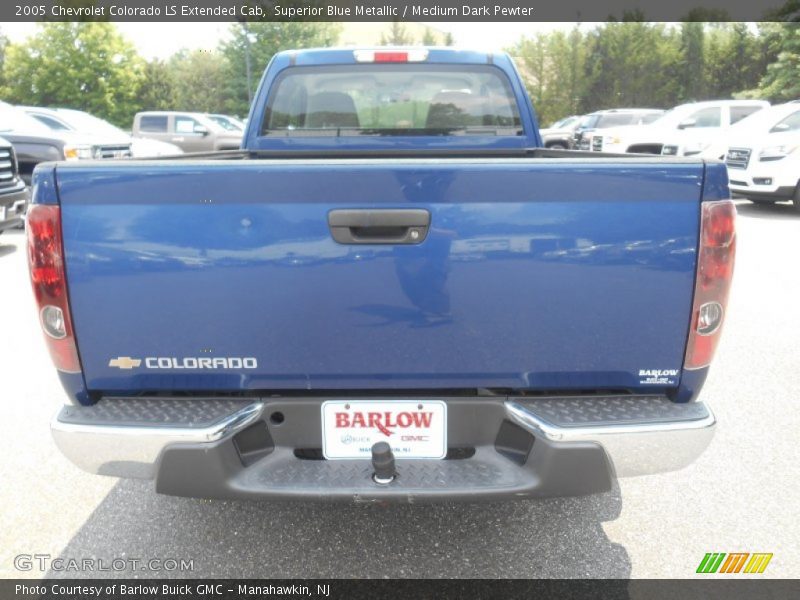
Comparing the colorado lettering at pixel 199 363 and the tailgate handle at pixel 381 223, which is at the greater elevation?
the tailgate handle at pixel 381 223

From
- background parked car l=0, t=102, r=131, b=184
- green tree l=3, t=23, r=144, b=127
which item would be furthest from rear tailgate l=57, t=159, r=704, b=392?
green tree l=3, t=23, r=144, b=127

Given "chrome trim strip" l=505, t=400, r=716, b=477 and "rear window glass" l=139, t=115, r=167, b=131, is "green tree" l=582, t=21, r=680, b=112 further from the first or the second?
"chrome trim strip" l=505, t=400, r=716, b=477

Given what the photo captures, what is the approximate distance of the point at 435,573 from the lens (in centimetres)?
256

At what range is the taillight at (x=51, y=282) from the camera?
6.73 ft

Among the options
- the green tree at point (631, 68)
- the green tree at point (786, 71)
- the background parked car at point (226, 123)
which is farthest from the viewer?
the green tree at point (631, 68)

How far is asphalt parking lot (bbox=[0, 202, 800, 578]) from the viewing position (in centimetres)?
262

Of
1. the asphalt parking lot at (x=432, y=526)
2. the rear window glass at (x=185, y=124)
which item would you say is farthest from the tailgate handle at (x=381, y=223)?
the rear window glass at (x=185, y=124)

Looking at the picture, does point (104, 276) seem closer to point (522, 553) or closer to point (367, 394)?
point (367, 394)

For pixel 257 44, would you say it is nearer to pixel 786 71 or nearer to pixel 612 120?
pixel 612 120

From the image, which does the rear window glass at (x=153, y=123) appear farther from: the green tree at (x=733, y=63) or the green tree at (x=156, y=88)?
the green tree at (x=733, y=63)

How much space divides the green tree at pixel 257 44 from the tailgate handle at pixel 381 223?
115ft

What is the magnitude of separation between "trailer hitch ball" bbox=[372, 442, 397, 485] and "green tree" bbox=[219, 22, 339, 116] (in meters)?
35.3

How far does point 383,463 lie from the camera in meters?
2.13

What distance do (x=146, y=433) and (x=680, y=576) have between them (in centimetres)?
207
